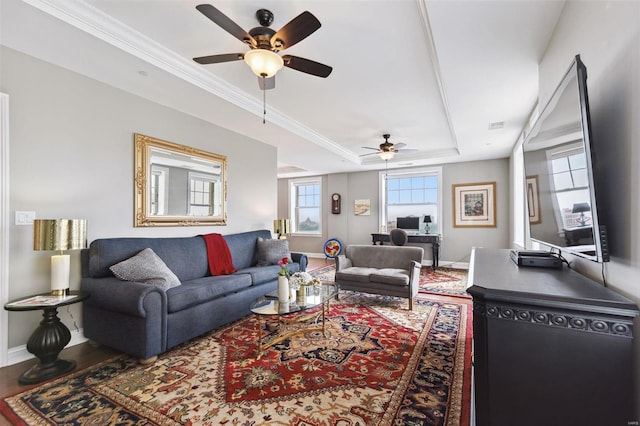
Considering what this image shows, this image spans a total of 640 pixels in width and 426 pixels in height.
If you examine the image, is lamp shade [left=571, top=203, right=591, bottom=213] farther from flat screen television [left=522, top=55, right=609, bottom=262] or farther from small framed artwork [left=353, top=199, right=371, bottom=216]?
small framed artwork [left=353, top=199, right=371, bottom=216]

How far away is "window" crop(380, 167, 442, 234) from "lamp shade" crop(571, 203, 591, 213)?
5977 mm

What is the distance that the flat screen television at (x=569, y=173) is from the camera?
1.14m

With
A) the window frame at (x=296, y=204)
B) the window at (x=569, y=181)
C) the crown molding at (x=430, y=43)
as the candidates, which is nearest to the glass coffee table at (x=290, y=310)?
the window at (x=569, y=181)

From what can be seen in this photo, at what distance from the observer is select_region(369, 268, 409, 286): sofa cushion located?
145 inches

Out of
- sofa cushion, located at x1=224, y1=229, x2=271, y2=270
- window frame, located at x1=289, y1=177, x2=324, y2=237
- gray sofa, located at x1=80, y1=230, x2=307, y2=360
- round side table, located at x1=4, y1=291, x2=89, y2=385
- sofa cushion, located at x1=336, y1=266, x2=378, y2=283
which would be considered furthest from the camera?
window frame, located at x1=289, y1=177, x2=324, y2=237

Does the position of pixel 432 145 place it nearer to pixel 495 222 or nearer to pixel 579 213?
pixel 495 222

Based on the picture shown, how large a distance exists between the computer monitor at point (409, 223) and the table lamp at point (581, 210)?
18.9ft

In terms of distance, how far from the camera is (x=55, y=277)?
2.37 meters

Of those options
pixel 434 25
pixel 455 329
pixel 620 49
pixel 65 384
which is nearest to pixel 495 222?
Answer: pixel 455 329

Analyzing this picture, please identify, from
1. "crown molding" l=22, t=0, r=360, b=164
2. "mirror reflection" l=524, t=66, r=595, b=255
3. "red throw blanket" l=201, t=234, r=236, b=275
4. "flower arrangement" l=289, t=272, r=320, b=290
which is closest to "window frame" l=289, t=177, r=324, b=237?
"crown molding" l=22, t=0, r=360, b=164

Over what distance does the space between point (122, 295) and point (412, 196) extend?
6.56m

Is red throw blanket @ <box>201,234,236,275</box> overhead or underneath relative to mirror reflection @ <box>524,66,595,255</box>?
underneath

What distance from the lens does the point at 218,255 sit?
3785 mm

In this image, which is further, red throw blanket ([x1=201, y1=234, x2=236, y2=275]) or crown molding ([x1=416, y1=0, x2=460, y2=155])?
red throw blanket ([x1=201, y1=234, x2=236, y2=275])
